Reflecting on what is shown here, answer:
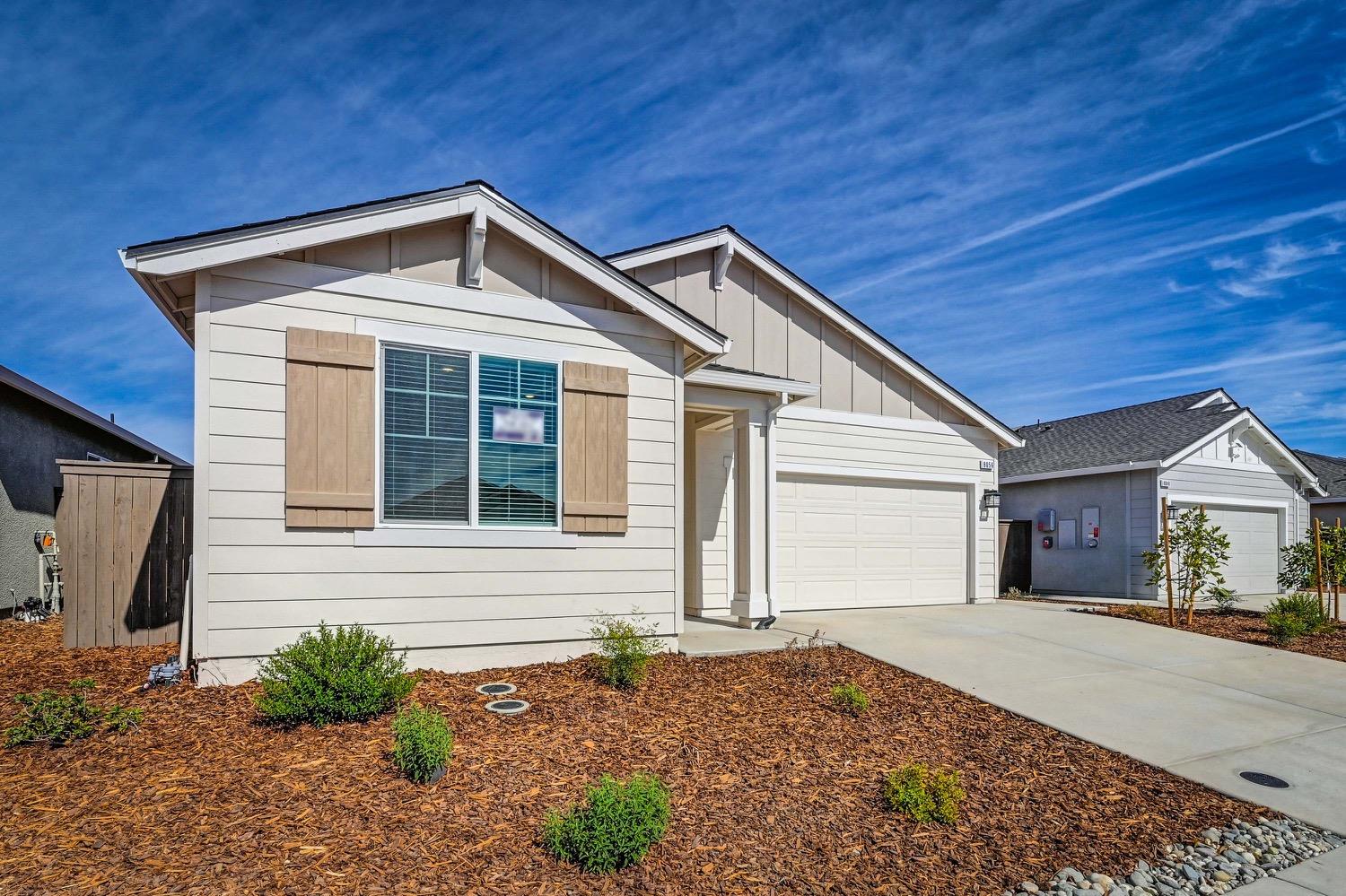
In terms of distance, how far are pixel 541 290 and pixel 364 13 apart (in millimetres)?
4510

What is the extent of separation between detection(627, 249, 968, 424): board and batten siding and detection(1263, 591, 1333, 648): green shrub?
5297mm

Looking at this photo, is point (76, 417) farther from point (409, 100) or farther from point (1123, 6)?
point (1123, 6)

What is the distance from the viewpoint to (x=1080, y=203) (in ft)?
48.4

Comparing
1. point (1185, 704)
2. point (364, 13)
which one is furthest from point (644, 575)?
point (364, 13)

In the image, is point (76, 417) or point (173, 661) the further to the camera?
point (76, 417)

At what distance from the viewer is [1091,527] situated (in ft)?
54.0

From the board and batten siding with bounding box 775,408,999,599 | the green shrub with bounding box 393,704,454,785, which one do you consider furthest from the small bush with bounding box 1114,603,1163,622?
the green shrub with bounding box 393,704,454,785

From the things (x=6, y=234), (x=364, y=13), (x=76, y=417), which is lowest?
(x=76, y=417)

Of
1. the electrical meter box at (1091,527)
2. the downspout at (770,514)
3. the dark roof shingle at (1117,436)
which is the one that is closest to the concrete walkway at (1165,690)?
the downspout at (770,514)

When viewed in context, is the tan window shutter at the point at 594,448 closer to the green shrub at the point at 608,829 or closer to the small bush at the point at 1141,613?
the green shrub at the point at 608,829

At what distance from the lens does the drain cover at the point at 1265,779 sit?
4836 mm

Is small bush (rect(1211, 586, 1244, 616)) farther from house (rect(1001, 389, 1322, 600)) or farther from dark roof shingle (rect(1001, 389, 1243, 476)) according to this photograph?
dark roof shingle (rect(1001, 389, 1243, 476))

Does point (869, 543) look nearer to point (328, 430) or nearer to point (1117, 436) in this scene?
point (328, 430)

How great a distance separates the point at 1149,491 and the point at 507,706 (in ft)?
48.2
